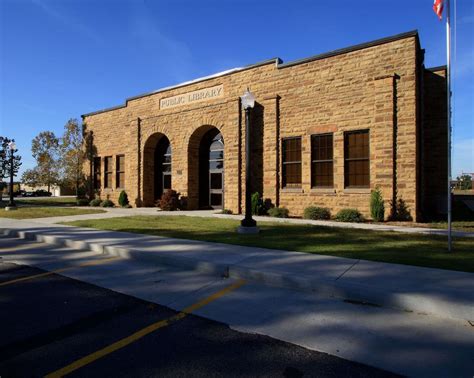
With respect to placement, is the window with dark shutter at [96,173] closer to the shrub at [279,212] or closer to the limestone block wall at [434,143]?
the shrub at [279,212]

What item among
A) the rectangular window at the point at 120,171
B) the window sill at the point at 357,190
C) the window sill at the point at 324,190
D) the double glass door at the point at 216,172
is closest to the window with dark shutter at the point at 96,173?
the rectangular window at the point at 120,171

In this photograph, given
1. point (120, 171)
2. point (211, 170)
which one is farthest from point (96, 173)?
point (211, 170)

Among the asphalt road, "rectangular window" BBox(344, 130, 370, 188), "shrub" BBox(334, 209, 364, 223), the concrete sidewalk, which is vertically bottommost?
the asphalt road

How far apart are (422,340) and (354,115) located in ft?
36.1

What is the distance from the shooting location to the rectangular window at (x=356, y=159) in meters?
13.1

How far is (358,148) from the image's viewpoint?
1328cm

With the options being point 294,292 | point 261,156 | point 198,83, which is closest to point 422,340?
point 294,292

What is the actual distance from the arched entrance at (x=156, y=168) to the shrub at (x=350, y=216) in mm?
11780

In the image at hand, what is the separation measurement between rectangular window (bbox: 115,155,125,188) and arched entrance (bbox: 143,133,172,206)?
2790 mm

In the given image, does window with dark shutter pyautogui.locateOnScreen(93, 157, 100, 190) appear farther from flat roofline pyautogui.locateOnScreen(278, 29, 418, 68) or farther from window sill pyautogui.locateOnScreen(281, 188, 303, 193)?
flat roofline pyautogui.locateOnScreen(278, 29, 418, 68)

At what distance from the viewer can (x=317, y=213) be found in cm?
1344

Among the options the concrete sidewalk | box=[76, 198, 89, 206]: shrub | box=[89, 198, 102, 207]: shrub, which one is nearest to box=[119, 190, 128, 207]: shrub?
box=[89, 198, 102, 207]: shrub

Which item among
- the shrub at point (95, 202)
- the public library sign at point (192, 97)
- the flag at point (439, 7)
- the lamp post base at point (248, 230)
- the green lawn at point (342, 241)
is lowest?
the green lawn at point (342, 241)

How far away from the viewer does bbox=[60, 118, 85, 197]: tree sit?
83.1ft
